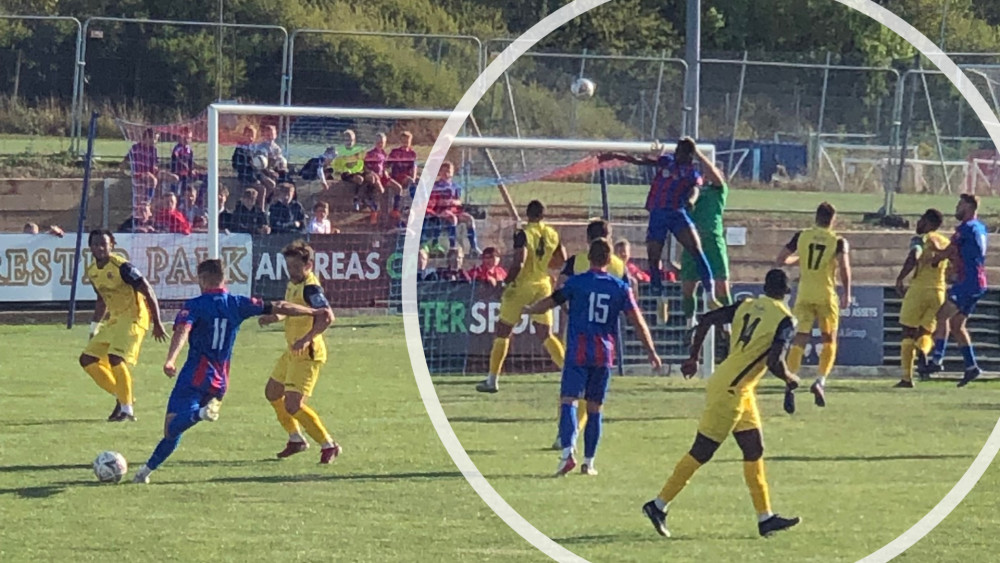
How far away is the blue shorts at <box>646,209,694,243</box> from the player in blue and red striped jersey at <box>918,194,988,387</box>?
5993 mm

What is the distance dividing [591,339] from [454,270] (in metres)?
5.85

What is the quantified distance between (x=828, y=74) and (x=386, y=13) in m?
14.5

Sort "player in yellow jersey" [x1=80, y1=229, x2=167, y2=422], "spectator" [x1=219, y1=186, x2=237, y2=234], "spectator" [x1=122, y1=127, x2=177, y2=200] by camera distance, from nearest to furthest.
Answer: "player in yellow jersey" [x1=80, y1=229, x2=167, y2=422] < "spectator" [x1=219, y1=186, x2=237, y2=234] < "spectator" [x1=122, y1=127, x2=177, y2=200]

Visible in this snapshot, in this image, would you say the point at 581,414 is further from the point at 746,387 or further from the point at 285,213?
the point at 285,213

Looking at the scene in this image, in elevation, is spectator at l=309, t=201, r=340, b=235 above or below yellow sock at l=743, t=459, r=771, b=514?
above

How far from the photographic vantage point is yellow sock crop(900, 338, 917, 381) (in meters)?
18.5

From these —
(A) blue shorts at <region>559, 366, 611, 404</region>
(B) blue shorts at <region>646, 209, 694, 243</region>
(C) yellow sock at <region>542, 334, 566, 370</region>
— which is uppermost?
(B) blue shorts at <region>646, 209, 694, 243</region>

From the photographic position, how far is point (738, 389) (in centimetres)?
1034

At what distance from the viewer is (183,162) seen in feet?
78.5

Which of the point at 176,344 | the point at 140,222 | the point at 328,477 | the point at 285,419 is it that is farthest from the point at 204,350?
the point at 140,222

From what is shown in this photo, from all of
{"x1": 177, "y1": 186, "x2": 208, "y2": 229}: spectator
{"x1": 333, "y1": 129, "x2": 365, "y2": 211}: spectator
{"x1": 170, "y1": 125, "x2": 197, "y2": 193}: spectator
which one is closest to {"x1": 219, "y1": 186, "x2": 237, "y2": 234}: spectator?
{"x1": 177, "y1": 186, "x2": 208, "y2": 229}: spectator

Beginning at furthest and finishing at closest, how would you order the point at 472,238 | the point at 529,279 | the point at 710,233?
the point at 472,238
the point at 529,279
the point at 710,233

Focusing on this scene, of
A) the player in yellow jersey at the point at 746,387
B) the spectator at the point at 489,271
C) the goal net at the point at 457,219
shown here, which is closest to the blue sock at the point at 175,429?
the goal net at the point at 457,219

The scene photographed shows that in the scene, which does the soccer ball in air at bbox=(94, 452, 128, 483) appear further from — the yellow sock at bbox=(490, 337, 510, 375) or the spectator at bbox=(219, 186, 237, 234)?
the spectator at bbox=(219, 186, 237, 234)
